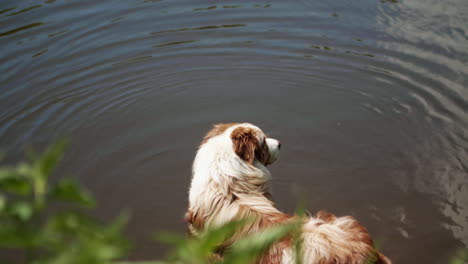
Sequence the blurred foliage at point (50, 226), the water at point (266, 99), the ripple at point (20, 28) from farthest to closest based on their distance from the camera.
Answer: the ripple at point (20, 28) < the water at point (266, 99) < the blurred foliage at point (50, 226)

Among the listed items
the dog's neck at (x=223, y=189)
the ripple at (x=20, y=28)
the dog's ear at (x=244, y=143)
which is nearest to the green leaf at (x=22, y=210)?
the dog's neck at (x=223, y=189)

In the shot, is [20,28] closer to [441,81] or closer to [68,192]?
[441,81]

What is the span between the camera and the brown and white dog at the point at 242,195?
3.26m

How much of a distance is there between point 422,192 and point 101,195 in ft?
14.6

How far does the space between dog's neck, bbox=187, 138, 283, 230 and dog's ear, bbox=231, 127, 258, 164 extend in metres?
0.05

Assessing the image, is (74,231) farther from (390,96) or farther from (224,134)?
(390,96)

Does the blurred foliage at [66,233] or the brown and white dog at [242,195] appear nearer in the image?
the blurred foliage at [66,233]

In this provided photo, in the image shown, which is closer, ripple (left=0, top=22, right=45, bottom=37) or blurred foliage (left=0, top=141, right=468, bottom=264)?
blurred foliage (left=0, top=141, right=468, bottom=264)

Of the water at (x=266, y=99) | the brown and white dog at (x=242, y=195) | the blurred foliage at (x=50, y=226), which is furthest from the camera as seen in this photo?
the water at (x=266, y=99)

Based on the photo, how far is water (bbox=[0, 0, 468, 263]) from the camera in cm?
582

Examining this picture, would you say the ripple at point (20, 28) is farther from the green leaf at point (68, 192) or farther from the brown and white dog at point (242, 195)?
the green leaf at point (68, 192)

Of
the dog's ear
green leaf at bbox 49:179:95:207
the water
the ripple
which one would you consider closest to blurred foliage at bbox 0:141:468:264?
green leaf at bbox 49:179:95:207

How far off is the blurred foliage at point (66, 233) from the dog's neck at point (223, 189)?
316 centimetres

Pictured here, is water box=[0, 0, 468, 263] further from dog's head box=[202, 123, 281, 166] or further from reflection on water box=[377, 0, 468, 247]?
dog's head box=[202, 123, 281, 166]
